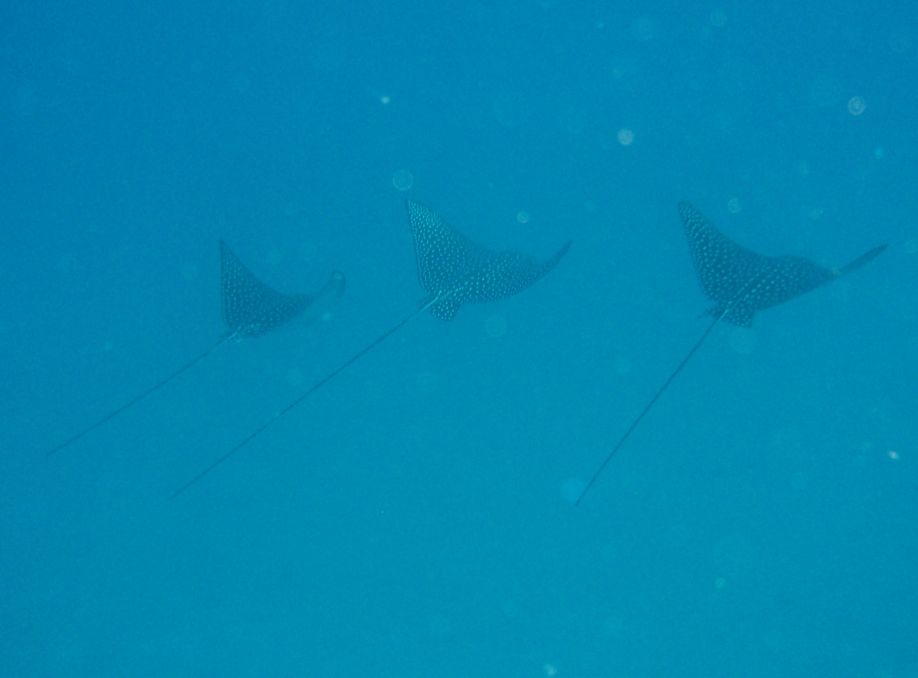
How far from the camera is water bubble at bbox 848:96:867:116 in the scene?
5979 millimetres

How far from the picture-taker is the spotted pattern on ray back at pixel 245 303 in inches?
194

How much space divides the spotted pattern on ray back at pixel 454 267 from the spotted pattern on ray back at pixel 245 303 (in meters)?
0.99

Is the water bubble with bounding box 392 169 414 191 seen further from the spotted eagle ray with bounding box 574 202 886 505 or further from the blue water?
the spotted eagle ray with bounding box 574 202 886 505

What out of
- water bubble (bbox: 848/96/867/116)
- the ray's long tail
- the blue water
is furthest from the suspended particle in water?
the ray's long tail

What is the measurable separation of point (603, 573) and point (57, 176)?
680 centimetres

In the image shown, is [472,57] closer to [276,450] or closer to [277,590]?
[276,450]

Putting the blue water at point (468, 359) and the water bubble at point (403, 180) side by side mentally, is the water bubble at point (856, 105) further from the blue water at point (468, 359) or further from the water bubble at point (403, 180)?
the water bubble at point (403, 180)

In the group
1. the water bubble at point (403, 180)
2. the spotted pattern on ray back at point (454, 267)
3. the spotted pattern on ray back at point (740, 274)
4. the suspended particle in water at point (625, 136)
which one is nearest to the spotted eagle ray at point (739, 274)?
the spotted pattern on ray back at point (740, 274)

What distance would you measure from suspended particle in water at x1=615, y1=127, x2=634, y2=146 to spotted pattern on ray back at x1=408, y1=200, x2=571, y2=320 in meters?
2.06

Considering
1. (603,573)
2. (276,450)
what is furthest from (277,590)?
(603,573)

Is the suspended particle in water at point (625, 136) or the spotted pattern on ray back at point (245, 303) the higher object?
the spotted pattern on ray back at point (245, 303)

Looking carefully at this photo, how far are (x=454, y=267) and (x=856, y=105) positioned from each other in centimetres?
427

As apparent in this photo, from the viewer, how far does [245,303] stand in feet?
16.2

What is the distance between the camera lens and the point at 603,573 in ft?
21.8
